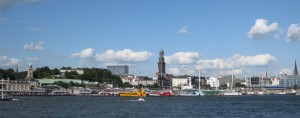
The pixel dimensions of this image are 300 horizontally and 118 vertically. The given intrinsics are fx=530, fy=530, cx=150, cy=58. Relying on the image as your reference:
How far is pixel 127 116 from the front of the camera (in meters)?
64.4

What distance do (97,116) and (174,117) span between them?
9340 mm

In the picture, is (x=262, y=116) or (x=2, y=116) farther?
(x=262, y=116)

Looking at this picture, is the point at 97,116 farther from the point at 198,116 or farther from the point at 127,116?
the point at 198,116

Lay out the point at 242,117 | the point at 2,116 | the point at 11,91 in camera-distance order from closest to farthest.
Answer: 1. the point at 2,116
2. the point at 242,117
3. the point at 11,91

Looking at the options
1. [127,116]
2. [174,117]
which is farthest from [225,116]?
[127,116]

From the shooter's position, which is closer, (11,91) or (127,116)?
(127,116)

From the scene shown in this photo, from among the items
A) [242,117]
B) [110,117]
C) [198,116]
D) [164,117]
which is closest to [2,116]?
[110,117]

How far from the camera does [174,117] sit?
6384cm

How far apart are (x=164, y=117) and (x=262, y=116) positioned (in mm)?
13349

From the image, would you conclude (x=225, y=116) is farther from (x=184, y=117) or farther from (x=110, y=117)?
(x=110, y=117)

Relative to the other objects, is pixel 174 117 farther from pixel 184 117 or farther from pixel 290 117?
pixel 290 117

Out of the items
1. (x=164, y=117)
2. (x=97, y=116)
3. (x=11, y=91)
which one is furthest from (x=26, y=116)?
(x=11, y=91)

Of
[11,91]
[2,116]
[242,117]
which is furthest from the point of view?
[11,91]

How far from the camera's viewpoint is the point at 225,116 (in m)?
66.8
